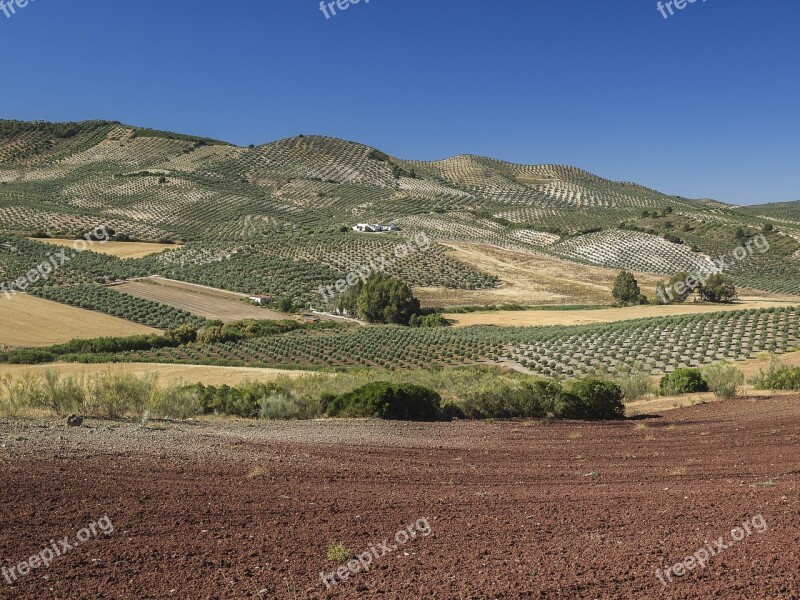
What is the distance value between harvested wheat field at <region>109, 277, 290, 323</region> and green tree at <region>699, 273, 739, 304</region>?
42187 millimetres

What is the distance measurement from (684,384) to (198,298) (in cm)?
5516

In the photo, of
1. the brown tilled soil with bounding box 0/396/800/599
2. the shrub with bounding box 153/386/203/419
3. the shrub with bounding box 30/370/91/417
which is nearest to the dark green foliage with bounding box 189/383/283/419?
the shrub with bounding box 153/386/203/419

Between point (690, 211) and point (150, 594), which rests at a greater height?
point (690, 211)

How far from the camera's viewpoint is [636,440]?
1708cm

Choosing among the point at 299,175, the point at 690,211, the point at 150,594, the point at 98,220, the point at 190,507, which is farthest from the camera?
the point at 299,175

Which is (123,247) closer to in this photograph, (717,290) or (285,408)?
(717,290)

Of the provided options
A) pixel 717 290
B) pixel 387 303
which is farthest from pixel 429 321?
pixel 717 290

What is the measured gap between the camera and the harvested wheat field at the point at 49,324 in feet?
163

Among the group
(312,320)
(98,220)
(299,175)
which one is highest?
(299,175)

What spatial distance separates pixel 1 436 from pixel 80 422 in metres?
2.28

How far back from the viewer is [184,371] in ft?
124

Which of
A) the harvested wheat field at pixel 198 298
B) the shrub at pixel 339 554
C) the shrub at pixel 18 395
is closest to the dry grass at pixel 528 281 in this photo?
the harvested wheat field at pixel 198 298

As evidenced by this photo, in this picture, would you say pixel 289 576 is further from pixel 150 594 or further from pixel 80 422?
pixel 80 422

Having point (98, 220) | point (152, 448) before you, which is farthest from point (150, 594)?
point (98, 220)
